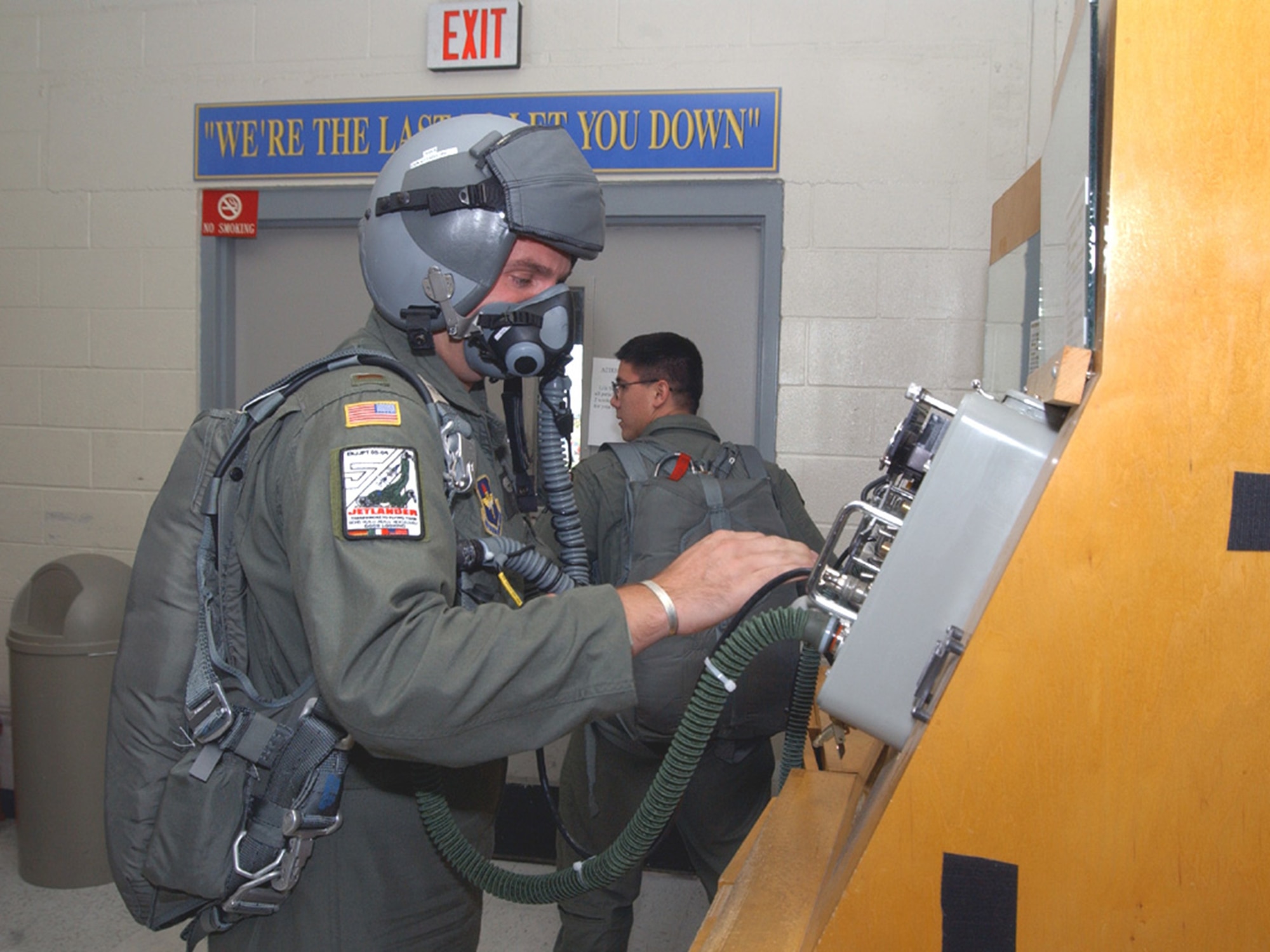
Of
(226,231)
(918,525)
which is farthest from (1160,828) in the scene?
(226,231)

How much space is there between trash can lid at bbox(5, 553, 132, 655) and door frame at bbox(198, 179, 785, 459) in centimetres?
68

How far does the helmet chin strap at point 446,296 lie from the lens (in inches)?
52.7

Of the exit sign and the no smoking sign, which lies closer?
the exit sign

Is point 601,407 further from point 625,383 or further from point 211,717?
point 211,717

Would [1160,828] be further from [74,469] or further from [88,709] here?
[74,469]

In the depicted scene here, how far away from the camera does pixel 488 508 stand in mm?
1343

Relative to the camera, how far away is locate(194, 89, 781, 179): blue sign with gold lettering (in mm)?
3115

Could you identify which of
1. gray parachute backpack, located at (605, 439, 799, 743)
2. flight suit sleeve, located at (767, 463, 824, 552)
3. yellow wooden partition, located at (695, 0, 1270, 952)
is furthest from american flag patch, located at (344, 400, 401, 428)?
flight suit sleeve, located at (767, 463, 824, 552)

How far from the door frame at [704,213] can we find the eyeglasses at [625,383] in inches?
22.1

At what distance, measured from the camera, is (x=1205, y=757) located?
2.47 ft

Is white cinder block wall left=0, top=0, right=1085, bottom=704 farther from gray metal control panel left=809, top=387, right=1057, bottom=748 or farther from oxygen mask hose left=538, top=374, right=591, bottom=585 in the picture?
gray metal control panel left=809, top=387, right=1057, bottom=748

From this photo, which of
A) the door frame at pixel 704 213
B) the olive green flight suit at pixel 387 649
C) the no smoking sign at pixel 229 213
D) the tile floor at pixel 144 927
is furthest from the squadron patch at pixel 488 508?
the no smoking sign at pixel 229 213

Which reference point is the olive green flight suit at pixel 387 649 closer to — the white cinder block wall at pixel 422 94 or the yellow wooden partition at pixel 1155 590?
the yellow wooden partition at pixel 1155 590

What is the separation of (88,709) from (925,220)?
10.3 ft
